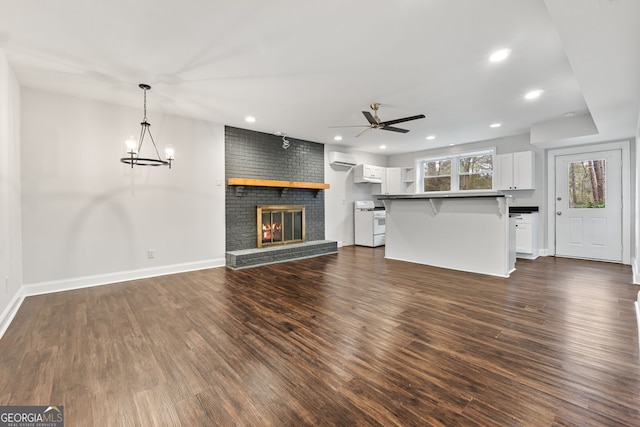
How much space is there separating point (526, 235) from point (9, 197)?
25.8 feet

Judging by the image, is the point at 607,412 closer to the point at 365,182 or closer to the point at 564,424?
the point at 564,424

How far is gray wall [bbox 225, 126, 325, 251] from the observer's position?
5418mm

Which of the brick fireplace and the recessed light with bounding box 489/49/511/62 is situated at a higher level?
the recessed light with bounding box 489/49/511/62

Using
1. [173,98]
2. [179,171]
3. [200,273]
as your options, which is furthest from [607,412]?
[179,171]

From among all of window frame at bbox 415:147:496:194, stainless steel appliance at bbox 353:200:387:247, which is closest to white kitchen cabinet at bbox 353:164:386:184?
stainless steel appliance at bbox 353:200:387:247

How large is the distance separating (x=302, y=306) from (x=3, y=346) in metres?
2.46

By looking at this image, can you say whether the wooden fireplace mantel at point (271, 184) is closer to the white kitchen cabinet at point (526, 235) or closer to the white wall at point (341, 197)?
the white wall at point (341, 197)

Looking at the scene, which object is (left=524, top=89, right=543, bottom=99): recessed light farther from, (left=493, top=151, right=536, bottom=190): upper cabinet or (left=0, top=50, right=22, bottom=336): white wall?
(left=0, top=50, right=22, bottom=336): white wall

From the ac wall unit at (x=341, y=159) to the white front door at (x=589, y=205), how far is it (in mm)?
4360

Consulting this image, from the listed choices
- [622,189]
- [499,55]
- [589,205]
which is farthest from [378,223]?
[499,55]

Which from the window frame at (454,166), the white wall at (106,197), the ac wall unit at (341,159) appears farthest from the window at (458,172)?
the white wall at (106,197)

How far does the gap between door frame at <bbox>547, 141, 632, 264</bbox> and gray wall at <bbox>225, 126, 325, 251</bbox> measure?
4.82 m

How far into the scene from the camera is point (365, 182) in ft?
25.5

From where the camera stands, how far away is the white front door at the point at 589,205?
5164 millimetres
